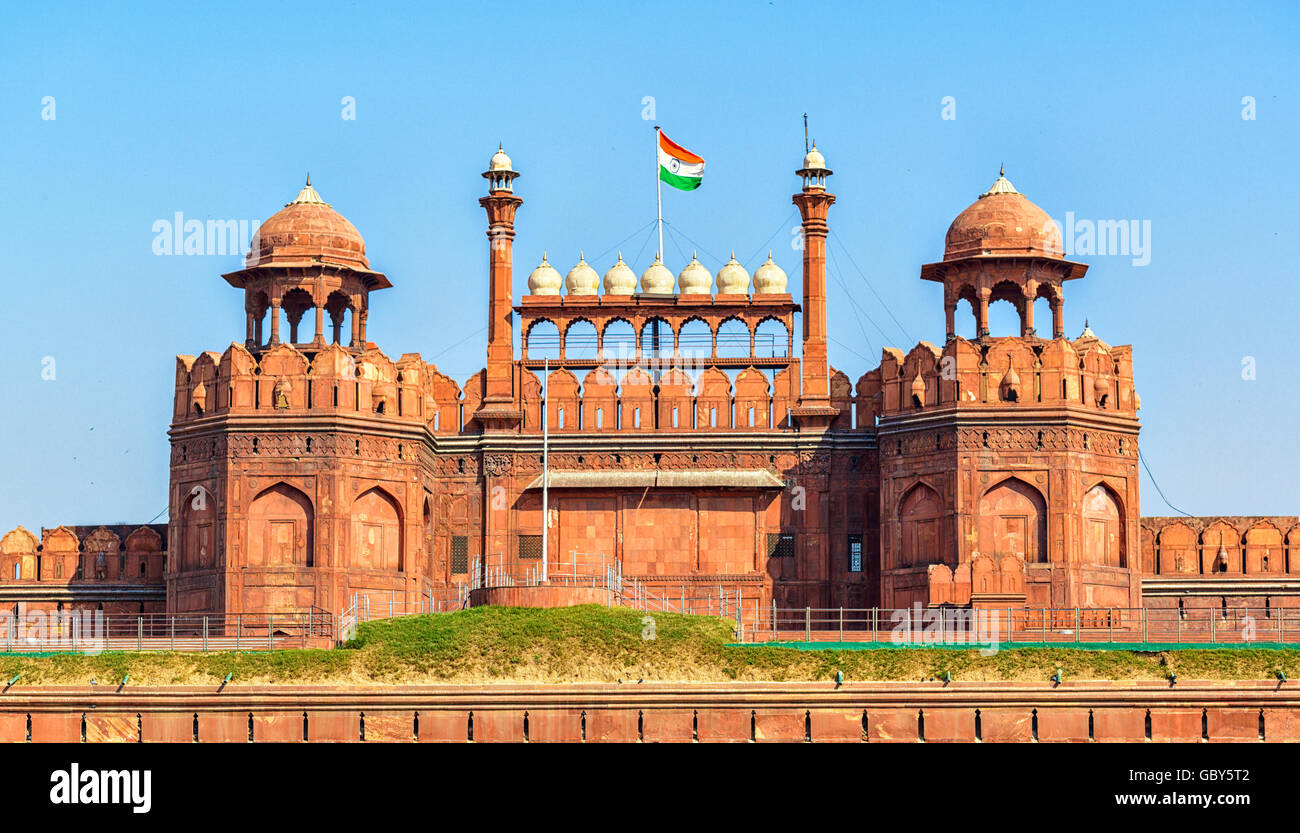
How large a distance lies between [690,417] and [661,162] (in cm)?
732

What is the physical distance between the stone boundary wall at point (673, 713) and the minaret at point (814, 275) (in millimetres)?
15853

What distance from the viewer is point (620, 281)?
240 ft

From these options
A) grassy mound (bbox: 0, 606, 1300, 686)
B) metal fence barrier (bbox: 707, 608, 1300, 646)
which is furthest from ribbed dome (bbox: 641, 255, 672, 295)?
grassy mound (bbox: 0, 606, 1300, 686)

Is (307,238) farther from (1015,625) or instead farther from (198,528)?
(1015,625)

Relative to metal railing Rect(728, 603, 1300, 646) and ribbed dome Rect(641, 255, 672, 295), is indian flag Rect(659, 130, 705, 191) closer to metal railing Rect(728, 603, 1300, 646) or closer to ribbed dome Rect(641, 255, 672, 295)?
ribbed dome Rect(641, 255, 672, 295)

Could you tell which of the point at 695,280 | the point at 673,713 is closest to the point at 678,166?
the point at 695,280

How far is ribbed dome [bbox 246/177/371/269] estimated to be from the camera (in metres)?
71.1

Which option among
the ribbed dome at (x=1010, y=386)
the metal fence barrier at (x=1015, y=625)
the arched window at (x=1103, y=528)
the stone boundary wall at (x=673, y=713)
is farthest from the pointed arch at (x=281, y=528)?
the arched window at (x=1103, y=528)

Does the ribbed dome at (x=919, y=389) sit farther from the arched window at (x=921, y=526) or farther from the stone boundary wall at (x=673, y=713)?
the stone boundary wall at (x=673, y=713)

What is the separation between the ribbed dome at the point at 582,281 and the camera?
73.1 m

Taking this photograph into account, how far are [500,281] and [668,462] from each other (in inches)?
281

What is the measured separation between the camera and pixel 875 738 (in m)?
56.9

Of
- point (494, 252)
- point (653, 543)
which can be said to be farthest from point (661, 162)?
point (653, 543)


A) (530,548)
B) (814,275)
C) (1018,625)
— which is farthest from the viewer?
(814,275)
